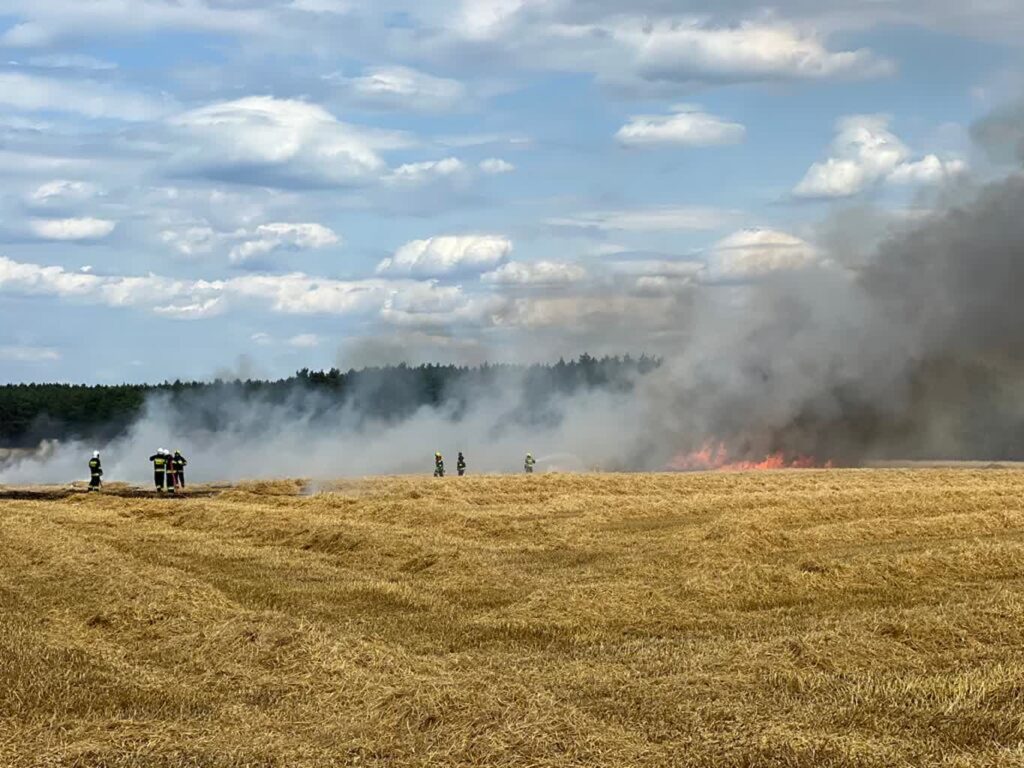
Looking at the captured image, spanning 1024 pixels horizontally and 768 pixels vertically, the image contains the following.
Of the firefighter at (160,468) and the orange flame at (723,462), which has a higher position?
the firefighter at (160,468)

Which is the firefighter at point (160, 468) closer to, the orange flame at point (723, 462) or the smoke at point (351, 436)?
the smoke at point (351, 436)

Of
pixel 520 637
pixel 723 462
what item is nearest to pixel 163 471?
pixel 723 462

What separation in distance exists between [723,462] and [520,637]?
54.1m

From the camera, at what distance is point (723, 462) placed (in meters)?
70.9

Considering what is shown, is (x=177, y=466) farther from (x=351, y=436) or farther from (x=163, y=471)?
(x=351, y=436)

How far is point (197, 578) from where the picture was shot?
23.8 m

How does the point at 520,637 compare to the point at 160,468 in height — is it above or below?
below

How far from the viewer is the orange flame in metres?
69.4

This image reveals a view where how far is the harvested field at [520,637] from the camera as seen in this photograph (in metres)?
11.4

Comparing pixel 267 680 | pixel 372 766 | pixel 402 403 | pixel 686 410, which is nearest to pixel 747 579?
pixel 267 680

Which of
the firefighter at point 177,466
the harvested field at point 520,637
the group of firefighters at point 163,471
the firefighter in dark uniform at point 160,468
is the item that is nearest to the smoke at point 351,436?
the firefighter at point 177,466

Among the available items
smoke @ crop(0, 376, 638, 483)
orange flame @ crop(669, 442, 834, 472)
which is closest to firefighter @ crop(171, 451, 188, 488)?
smoke @ crop(0, 376, 638, 483)

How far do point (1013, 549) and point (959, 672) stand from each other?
12.0 m

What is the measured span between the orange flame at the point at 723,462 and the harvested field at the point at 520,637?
34035 mm
